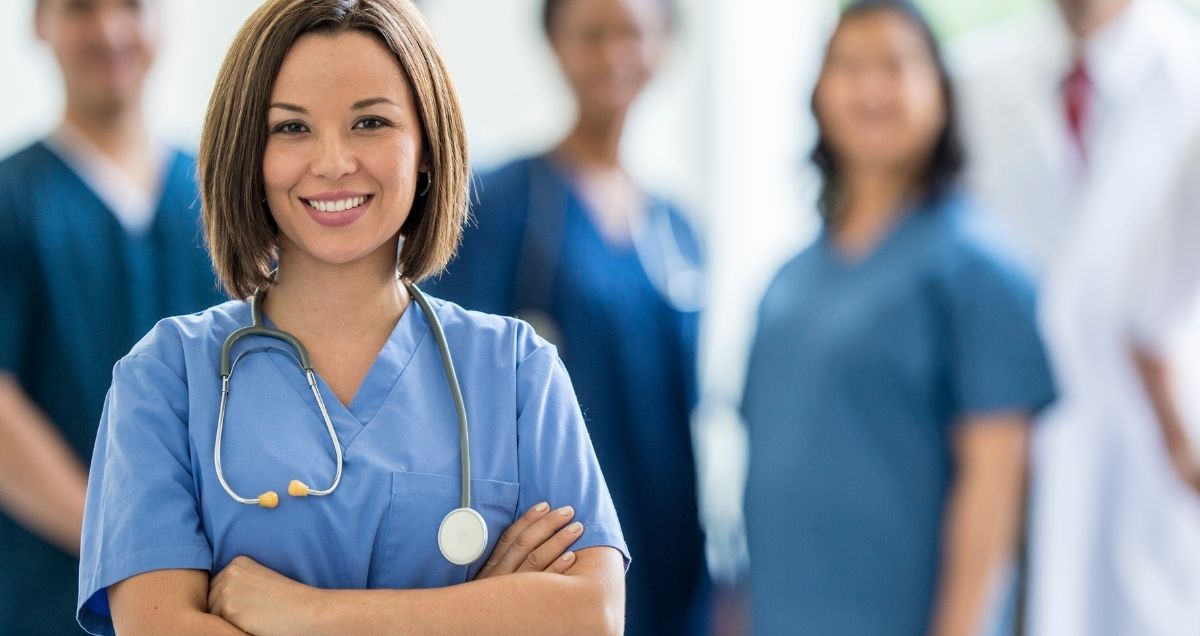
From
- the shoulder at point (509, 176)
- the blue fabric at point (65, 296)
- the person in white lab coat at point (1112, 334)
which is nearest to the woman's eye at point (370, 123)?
the blue fabric at point (65, 296)

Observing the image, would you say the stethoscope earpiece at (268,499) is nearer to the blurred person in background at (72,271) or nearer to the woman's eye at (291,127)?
the woman's eye at (291,127)

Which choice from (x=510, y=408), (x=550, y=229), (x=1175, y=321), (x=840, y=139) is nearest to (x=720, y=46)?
(x=840, y=139)

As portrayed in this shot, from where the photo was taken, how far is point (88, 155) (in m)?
1.16

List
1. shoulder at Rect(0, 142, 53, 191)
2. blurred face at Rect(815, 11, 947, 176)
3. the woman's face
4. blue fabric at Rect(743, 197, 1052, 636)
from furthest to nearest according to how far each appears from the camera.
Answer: blurred face at Rect(815, 11, 947, 176) → blue fabric at Rect(743, 197, 1052, 636) → shoulder at Rect(0, 142, 53, 191) → the woman's face

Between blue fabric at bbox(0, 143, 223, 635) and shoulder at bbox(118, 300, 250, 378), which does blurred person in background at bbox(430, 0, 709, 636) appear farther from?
shoulder at bbox(118, 300, 250, 378)

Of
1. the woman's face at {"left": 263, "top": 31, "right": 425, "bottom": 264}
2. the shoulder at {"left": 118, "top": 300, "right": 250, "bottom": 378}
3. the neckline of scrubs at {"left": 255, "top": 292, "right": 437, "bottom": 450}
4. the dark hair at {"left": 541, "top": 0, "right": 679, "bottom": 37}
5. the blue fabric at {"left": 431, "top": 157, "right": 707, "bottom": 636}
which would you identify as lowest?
the blue fabric at {"left": 431, "top": 157, "right": 707, "bottom": 636}

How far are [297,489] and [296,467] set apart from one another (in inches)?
0.7

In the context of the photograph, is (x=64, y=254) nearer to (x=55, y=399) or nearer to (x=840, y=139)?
(x=55, y=399)

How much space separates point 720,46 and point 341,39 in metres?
2.21

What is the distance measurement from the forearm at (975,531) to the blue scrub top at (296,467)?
44.1 inches

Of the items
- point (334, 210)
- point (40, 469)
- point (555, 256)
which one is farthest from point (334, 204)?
point (555, 256)

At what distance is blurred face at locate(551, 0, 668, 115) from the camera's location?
1729 mm

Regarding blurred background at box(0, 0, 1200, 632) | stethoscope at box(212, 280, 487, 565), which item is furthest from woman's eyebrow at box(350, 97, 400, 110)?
blurred background at box(0, 0, 1200, 632)

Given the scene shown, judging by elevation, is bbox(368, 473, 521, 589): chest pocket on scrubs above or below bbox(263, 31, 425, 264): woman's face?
below
